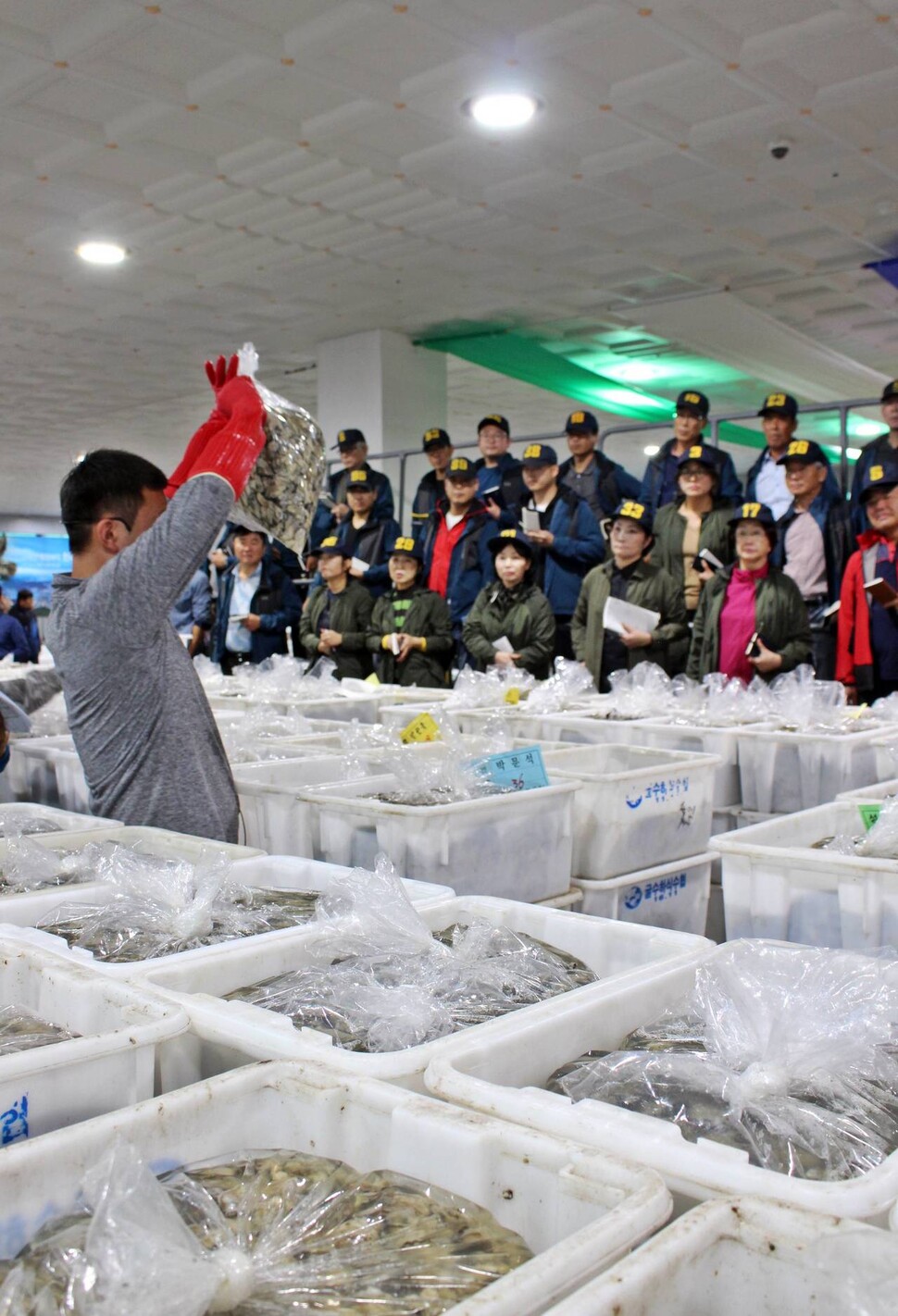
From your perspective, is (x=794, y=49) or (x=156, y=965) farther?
(x=794, y=49)

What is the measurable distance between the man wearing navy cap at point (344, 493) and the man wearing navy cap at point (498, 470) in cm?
58

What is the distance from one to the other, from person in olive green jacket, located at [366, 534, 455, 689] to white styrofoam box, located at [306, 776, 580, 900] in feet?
10.9

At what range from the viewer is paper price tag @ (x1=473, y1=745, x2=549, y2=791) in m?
2.15

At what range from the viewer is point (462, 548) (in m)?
6.21

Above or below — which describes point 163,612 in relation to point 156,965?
above

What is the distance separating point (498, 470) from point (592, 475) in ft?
2.57

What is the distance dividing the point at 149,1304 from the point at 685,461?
4.92 meters

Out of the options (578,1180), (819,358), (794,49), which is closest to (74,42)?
(794,49)

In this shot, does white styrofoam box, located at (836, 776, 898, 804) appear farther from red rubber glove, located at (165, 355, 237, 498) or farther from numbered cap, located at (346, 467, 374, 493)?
numbered cap, located at (346, 467, 374, 493)

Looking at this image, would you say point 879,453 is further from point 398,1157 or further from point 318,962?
point 398,1157

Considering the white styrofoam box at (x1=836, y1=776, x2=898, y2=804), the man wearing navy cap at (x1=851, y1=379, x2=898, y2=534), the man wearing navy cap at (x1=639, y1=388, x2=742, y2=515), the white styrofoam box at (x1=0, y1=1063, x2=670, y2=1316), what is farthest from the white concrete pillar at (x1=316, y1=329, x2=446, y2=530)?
the white styrofoam box at (x1=0, y1=1063, x2=670, y2=1316)

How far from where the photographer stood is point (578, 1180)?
2.43 ft

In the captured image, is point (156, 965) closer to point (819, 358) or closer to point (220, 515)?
point (220, 515)

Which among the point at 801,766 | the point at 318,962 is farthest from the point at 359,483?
the point at 318,962
